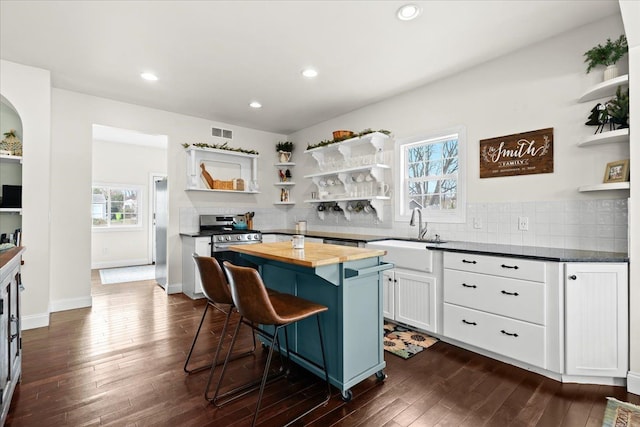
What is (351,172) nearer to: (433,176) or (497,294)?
(433,176)

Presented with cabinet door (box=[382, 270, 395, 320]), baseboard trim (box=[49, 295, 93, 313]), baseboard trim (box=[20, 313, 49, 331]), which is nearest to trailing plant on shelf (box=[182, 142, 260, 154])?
baseboard trim (box=[49, 295, 93, 313])

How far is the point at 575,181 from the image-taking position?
8.64 ft

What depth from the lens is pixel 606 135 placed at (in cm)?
232

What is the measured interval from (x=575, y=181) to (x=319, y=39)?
97.3 inches

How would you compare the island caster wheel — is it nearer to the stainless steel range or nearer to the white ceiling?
the stainless steel range

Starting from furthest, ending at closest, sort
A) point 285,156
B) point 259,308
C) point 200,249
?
1. point 285,156
2. point 200,249
3. point 259,308

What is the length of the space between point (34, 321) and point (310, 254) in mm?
3238

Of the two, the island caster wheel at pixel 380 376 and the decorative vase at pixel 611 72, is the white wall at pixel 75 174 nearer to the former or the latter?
the island caster wheel at pixel 380 376

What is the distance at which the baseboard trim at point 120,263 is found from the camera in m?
6.73

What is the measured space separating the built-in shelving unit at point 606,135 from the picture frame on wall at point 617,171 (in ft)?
0.23

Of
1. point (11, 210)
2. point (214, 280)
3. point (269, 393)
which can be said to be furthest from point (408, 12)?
point (11, 210)

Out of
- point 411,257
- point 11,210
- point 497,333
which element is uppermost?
point 11,210

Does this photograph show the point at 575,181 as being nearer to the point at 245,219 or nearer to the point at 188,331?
the point at 188,331

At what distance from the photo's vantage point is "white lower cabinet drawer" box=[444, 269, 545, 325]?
233 centimetres
